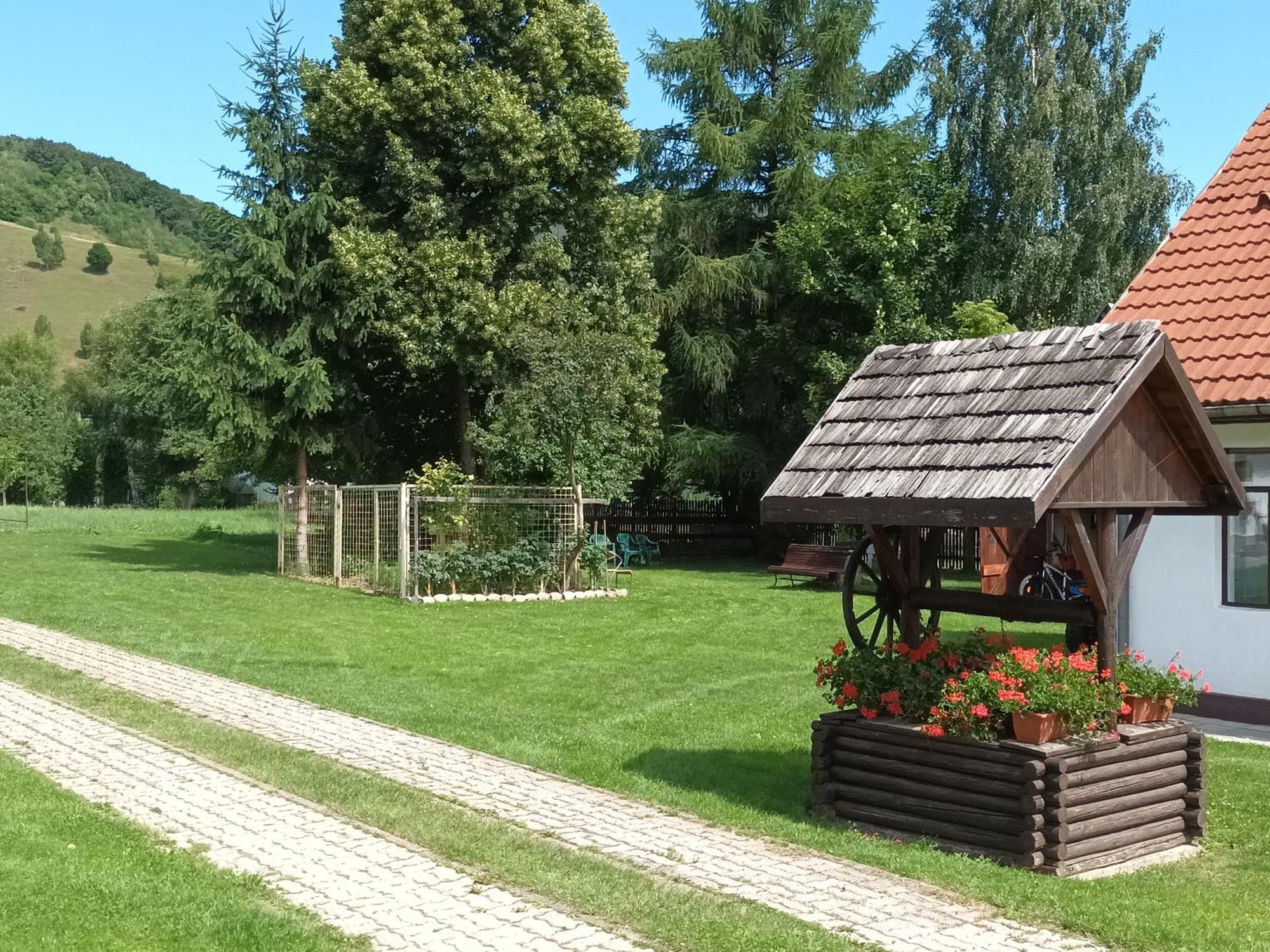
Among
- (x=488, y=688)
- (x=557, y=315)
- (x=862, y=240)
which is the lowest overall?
(x=488, y=688)

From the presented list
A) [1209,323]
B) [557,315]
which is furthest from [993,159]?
[1209,323]

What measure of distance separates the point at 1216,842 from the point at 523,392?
1638 centimetres

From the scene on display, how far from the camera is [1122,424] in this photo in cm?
740

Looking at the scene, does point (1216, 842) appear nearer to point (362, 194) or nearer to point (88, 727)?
point (88, 727)

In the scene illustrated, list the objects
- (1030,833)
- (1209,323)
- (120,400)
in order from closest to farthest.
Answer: (1030,833)
(1209,323)
(120,400)

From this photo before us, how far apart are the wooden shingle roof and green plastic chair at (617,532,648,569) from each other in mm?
21876

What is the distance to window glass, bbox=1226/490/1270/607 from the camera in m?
11.8

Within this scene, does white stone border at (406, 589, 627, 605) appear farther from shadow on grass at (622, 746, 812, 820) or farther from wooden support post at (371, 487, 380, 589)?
shadow on grass at (622, 746, 812, 820)

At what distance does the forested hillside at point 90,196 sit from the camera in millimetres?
145125

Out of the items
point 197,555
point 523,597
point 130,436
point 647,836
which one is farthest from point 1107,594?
point 130,436

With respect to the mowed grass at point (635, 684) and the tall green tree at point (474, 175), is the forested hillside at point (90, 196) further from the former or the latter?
the mowed grass at point (635, 684)

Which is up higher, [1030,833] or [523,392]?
[523,392]

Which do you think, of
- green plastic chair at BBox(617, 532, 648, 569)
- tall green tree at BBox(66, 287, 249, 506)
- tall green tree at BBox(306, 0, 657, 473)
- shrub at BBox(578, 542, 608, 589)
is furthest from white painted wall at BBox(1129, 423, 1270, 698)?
tall green tree at BBox(66, 287, 249, 506)

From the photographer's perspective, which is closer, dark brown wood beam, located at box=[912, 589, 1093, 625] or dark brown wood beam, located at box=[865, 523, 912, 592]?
dark brown wood beam, located at box=[912, 589, 1093, 625]
